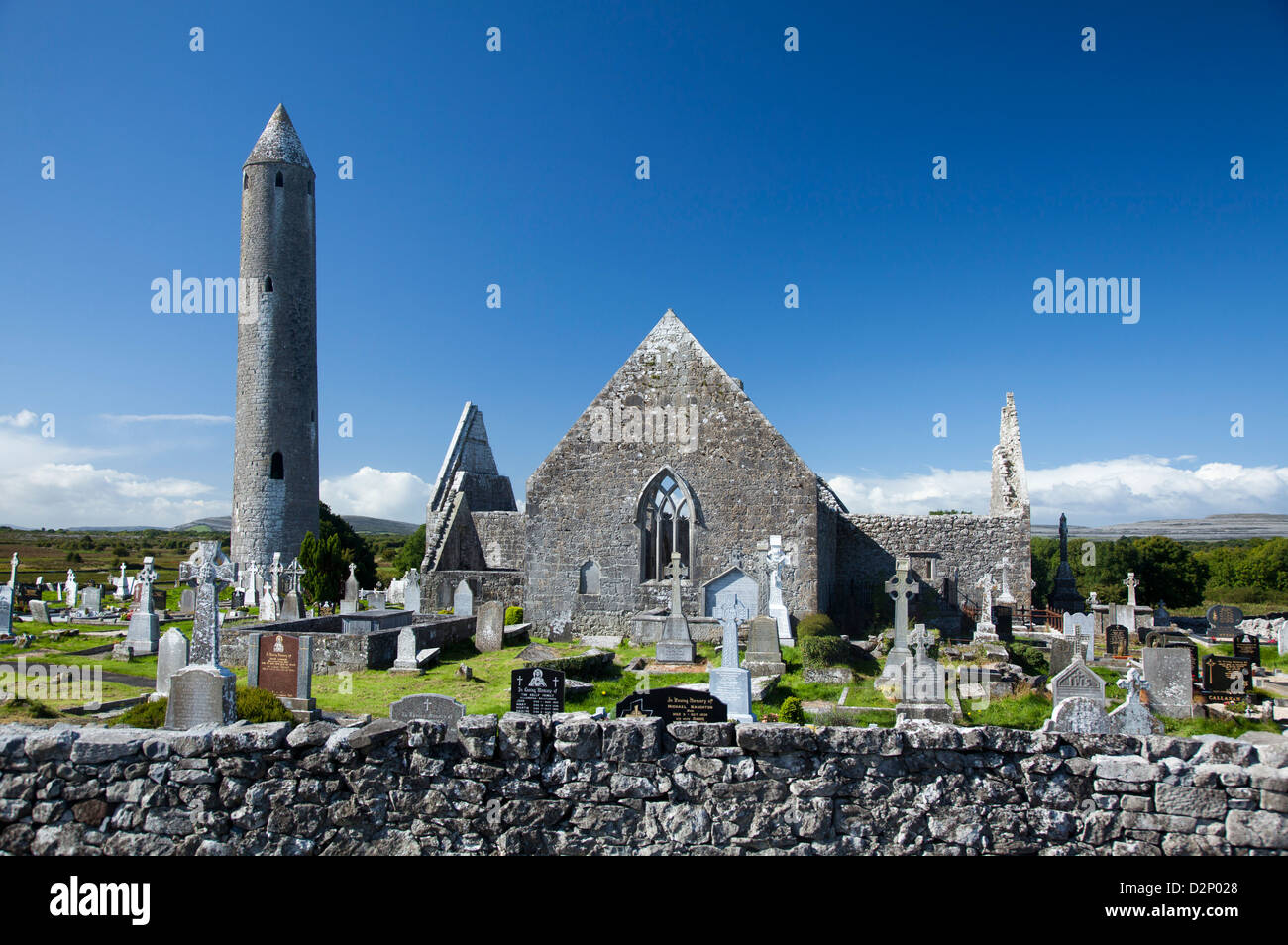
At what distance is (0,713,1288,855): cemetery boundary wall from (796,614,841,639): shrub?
38.1 feet

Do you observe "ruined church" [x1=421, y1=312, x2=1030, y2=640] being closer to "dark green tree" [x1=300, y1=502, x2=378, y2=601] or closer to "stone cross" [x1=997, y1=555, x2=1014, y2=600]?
"stone cross" [x1=997, y1=555, x2=1014, y2=600]

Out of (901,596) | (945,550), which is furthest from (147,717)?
(945,550)

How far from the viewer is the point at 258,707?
8.84m

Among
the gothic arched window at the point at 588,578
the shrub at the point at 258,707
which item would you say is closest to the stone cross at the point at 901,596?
the gothic arched window at the point at 588,578

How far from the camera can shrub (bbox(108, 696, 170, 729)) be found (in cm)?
845

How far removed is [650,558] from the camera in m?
20.0

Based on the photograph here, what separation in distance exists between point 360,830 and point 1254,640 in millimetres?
17368

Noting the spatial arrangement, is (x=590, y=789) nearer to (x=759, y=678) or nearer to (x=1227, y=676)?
(x=759, y=678)

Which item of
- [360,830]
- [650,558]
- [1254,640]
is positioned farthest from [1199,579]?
[360,830]

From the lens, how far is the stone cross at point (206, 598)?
939 cm

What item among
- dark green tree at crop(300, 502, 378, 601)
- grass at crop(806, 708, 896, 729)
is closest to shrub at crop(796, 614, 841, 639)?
grass at crop(806, 708, 896, 729)

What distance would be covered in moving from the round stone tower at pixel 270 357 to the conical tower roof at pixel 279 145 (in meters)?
0.04

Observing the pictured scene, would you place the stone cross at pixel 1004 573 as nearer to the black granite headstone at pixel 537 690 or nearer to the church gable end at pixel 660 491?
the church gable end at pixel 660 491

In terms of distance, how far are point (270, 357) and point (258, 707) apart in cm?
2712
